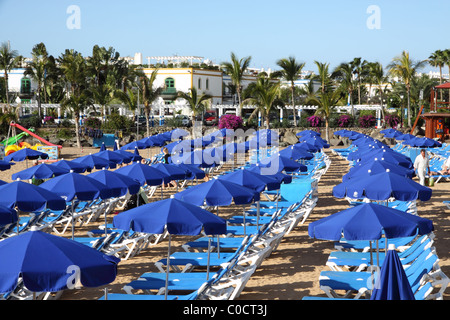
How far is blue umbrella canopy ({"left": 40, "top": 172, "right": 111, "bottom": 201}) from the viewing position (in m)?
10.7

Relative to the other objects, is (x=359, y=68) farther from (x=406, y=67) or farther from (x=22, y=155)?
(x=22, y=155)

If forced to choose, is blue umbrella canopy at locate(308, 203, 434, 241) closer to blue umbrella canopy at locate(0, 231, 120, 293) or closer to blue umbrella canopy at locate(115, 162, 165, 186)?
blue umbrella canopy at locate(0, 231, 120, 293)

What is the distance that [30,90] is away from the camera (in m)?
68.0

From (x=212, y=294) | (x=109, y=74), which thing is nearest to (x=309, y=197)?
(x=212, y=294)

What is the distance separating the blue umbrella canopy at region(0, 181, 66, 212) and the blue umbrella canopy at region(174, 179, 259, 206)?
6.21ft

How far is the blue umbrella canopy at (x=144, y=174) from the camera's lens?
1290 centimetres

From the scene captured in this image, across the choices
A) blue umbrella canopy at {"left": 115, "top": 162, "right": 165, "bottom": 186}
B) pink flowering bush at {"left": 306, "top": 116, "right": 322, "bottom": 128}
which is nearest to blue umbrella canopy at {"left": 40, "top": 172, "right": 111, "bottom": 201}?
blue umbrella canopy at {"left": 115, "top": 162, "right": 165, "bottom": 186}

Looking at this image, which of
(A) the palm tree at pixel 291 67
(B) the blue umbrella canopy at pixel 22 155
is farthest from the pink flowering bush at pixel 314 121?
(B) the blue umbrella canopy at pixel 22 155

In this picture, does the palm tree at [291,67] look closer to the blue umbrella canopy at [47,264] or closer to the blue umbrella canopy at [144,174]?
the blue umbrella canopy at [144,174]

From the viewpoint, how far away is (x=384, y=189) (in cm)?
1067

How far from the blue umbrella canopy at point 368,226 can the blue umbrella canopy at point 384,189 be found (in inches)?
103

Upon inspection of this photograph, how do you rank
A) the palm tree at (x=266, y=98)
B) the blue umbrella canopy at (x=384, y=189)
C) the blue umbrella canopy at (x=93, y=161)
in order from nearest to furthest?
1. the blue umbrella canopy at (x=384, y=189)
2. the blue umbrella canopy at (x=93, y=161)
3. the palm tree at (x=266, y=98)

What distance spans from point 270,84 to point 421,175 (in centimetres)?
2699
